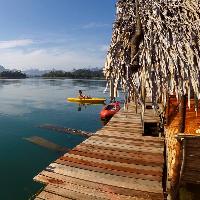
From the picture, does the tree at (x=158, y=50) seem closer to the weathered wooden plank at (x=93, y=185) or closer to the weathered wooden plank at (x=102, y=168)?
the weathered wooden plank at (x=93, y=185)

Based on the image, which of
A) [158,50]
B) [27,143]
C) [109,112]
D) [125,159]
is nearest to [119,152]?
[125,159]

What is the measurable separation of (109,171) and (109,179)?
53 centimetres

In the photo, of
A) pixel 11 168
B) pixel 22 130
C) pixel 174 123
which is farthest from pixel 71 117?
pixel 174 123

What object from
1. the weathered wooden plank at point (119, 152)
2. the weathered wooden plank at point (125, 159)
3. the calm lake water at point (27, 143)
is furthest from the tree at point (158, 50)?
the calm lake water at point (27, 143)

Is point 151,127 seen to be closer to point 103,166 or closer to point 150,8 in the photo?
point 103,166

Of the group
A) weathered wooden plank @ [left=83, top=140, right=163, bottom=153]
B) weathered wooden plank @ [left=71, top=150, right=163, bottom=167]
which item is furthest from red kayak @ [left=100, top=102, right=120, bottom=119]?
weathered wooden plank @ [left=71, top=150, right=163, bottom=167]

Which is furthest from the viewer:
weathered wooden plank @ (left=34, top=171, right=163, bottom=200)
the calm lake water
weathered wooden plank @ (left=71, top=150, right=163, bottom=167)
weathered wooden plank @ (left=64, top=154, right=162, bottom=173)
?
the calm lake water

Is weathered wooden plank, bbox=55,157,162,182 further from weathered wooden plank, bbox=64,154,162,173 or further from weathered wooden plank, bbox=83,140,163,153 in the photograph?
weathered wooden plank, bbox=83,140,163,153

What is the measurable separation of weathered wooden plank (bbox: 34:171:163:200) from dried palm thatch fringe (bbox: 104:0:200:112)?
2412mm

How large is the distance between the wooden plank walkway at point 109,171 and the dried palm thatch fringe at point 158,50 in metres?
2.49

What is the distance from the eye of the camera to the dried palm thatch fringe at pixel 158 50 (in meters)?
5.97

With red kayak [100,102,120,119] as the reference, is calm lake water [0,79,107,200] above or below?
below

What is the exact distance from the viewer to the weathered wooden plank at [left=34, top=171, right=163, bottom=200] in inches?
265

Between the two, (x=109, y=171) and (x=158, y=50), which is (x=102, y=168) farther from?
(x=158, y=50)
